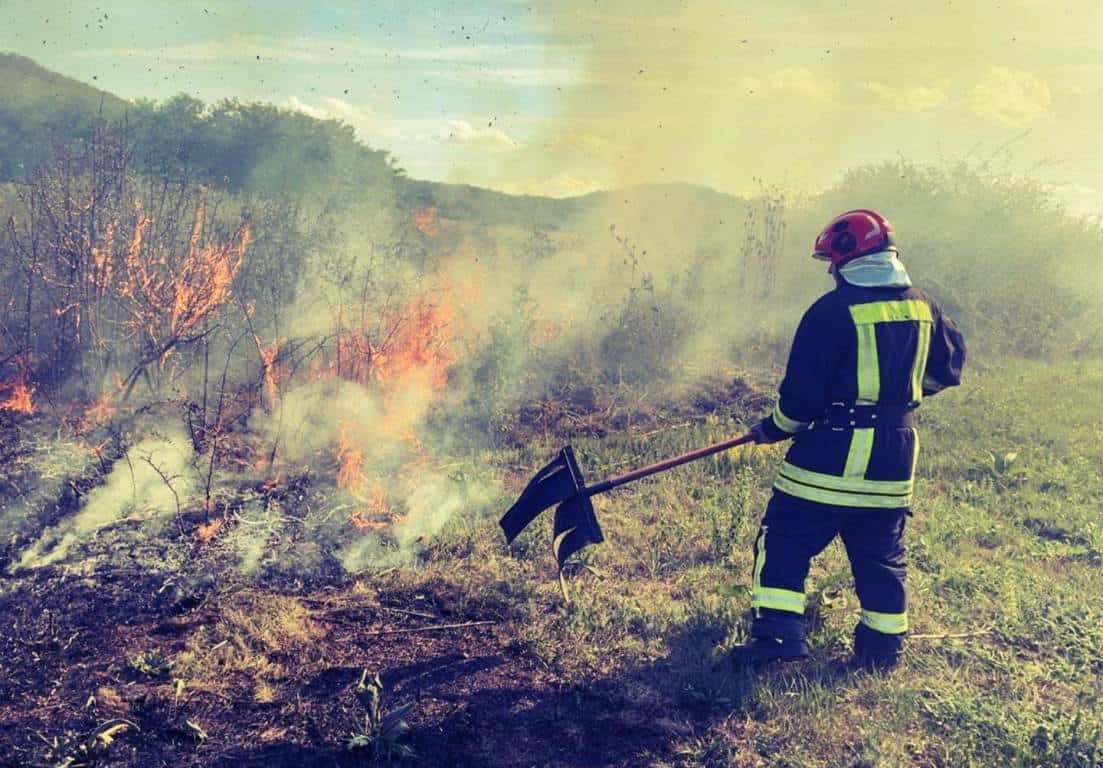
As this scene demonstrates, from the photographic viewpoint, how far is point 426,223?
14078 millimetres

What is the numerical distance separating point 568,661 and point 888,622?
5.83 ft

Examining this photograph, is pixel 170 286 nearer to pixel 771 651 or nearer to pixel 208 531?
pixel 208 531

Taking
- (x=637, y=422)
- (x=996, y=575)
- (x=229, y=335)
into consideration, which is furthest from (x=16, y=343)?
(x=996, y=575)

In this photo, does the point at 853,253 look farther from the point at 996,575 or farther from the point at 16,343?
the point at 16,343

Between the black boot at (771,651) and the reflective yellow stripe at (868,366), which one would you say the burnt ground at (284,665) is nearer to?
the black boot at (771,651)

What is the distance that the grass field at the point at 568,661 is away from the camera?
3.54m

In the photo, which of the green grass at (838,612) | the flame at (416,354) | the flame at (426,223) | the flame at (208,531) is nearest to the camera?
the green grass at (838,612)

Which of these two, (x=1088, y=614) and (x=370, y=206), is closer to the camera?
(x=1088, y=614)

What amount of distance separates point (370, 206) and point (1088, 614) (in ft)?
36.0

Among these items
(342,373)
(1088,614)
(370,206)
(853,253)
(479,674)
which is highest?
(370,206)

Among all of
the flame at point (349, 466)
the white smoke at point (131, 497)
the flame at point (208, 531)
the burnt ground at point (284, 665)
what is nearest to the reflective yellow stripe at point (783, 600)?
the burnt ground at point (284, 665)

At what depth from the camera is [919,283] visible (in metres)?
13.8

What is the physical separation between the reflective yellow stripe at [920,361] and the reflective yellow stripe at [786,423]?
2.01ft

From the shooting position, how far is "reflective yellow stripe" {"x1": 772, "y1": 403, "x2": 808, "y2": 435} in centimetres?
414
